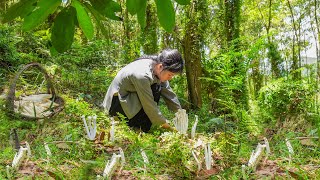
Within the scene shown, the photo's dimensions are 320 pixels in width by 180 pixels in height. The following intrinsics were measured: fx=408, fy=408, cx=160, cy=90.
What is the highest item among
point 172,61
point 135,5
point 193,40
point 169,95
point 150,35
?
point 150,35

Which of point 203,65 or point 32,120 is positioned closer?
point 32,120

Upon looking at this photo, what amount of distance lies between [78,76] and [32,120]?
2.58 m

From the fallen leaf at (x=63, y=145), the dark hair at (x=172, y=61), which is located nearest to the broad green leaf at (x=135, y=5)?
the fallen leaf at (x=63, y=145)

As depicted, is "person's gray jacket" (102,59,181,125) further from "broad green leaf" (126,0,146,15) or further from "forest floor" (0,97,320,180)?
"broad green leaf" (126,0,146,15)

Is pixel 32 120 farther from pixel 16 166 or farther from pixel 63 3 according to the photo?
pixel 63 3

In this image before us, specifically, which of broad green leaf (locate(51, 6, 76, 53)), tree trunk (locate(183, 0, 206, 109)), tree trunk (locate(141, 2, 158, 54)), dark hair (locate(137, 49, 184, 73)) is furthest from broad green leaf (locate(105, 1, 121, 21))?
tree trunk (locate(141, 2, 158, 54))

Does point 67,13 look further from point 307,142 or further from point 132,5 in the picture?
point 307,142

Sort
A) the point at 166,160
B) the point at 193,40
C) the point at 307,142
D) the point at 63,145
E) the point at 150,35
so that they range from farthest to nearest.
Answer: the point at 150,35, the point at 193,40, the point at 63,145, the point at 307,142, the point at 166,160

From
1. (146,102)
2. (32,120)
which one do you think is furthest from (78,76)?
(146,102)

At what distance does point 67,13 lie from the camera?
914 mm

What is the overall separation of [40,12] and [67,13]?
0.06 meters

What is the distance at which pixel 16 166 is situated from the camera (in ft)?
7.16

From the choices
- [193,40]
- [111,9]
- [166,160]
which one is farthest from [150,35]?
[111,9]

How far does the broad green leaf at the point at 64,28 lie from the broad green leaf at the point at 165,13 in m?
0.20
